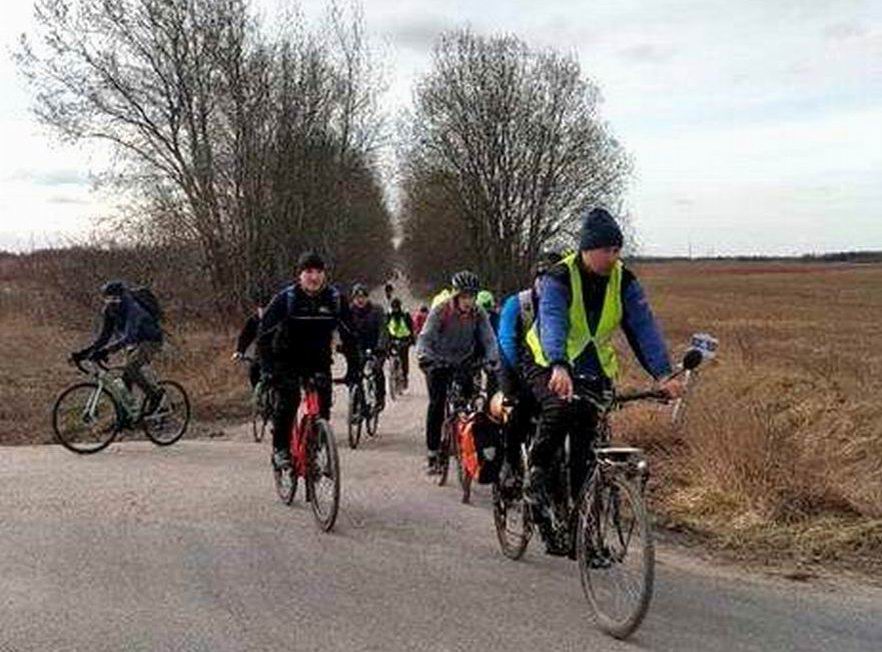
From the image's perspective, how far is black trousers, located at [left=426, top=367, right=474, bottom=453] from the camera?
10.2 metres

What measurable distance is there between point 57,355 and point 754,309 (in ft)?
122

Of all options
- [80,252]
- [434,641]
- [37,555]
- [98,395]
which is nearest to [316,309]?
[37,555]

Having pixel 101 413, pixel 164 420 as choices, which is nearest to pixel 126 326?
pixel 101 413

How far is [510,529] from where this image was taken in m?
7.19

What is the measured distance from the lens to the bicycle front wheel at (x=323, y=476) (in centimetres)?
795

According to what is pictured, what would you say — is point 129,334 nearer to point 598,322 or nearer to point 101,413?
point 101,413

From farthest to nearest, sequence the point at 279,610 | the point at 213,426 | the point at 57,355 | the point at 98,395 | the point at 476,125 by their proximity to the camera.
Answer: the point at 476,125 < the point at 57,355 < the point at 213,426 < the point at 98,395 < the point at 279,610

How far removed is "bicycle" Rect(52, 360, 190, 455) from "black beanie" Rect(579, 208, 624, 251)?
26.1 ft

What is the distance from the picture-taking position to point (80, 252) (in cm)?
3316

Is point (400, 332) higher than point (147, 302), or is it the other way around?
point (147, 302)

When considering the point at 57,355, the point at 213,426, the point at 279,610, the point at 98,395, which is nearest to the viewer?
the point at 279,610

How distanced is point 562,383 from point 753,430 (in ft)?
12.8

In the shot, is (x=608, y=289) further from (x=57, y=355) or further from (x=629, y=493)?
(x=57, y=355)

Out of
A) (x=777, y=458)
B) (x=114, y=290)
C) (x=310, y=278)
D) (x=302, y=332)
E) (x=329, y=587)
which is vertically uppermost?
(x=310, y=278)
